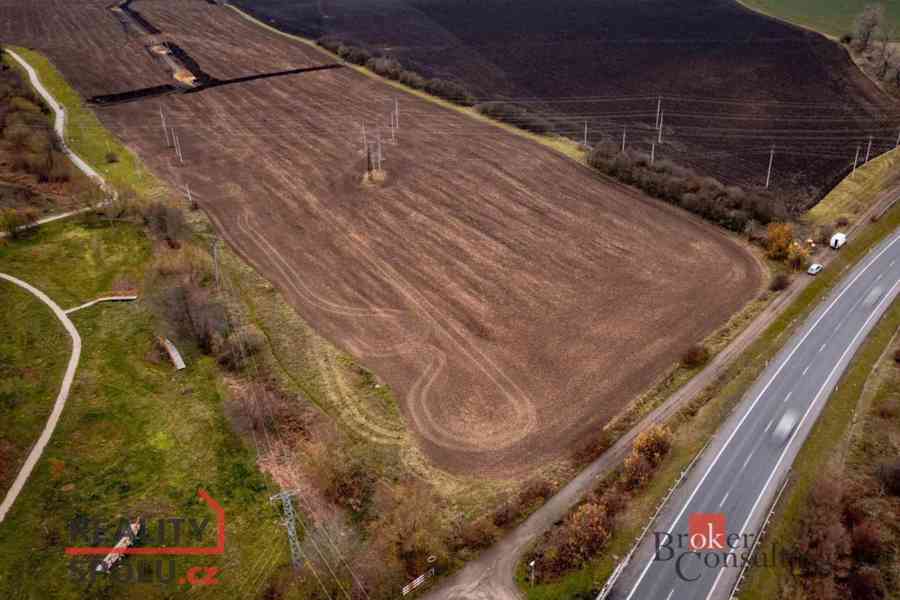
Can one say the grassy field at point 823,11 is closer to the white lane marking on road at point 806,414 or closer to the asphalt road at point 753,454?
the white lane marking on road at point 806,414

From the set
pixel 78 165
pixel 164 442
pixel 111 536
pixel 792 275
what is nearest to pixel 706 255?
pixel 792 275

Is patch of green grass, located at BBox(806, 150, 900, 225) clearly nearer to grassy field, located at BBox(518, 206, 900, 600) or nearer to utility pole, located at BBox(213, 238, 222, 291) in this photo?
grassy field, located at BBox(518, 206, 900, 600)

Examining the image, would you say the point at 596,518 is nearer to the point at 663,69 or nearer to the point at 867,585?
the point at 867,585

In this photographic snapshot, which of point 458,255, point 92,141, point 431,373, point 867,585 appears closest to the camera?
point 867,585

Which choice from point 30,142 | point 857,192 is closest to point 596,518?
point 857,192

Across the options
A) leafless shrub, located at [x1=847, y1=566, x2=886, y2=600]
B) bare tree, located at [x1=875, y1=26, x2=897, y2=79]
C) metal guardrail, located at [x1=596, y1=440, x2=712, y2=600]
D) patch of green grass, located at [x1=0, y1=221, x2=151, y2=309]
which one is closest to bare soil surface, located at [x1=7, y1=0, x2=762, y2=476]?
metal guardrail, located at [x1=596, y1=440, x2=712, y2=600]

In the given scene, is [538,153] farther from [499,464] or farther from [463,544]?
[463,544]

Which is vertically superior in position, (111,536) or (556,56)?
(556,56)
